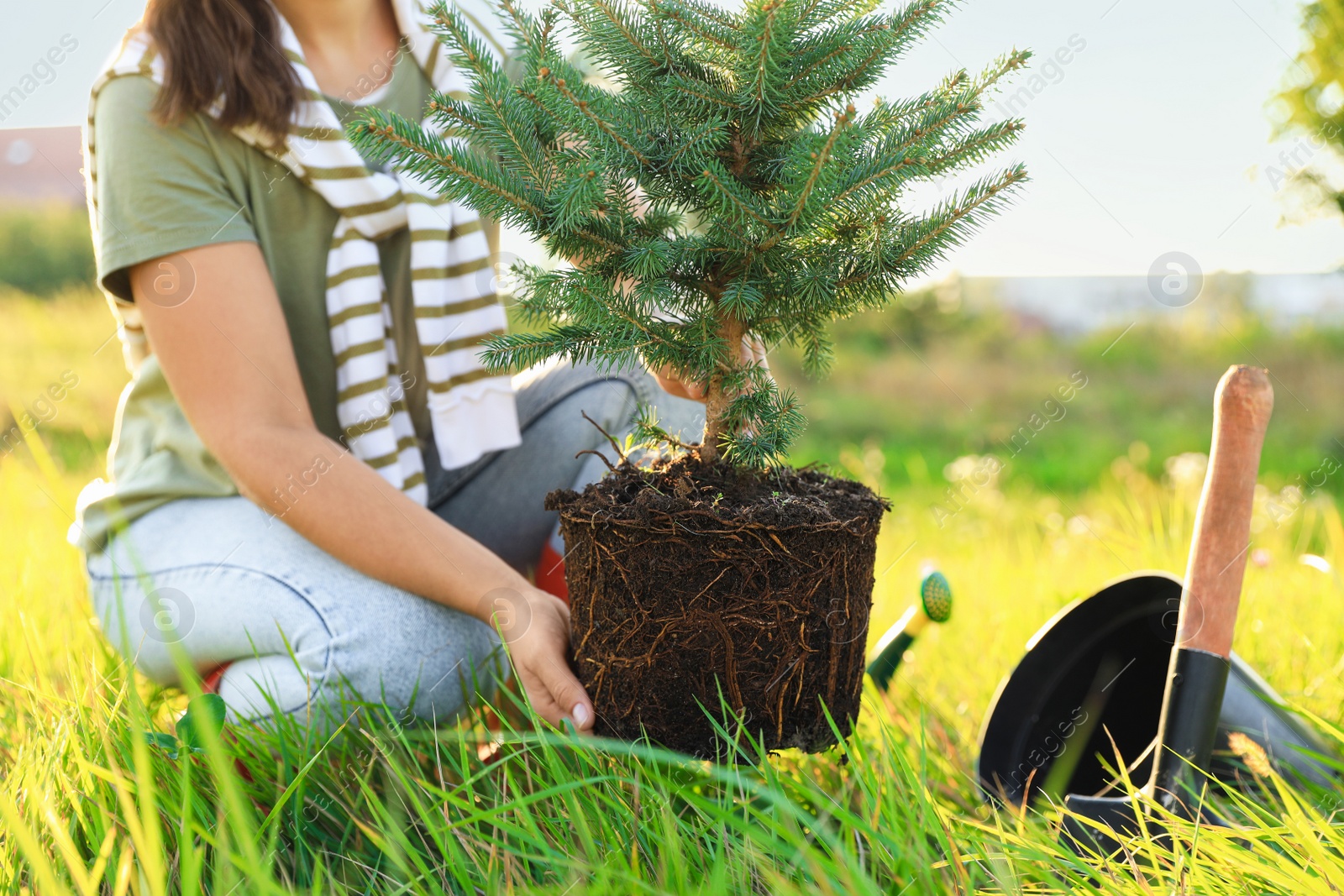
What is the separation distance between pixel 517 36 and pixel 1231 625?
1109mm

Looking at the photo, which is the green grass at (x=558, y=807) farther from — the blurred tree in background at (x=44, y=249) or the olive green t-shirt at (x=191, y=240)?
the blurred tree in background at (x=44, y=249)

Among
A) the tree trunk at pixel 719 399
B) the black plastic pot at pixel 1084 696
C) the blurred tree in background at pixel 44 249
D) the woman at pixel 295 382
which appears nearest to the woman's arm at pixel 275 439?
the woman at pixel 295 382

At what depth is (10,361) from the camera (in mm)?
5012

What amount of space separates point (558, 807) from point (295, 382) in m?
0.76

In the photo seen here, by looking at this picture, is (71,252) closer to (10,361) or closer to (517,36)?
(10,361)

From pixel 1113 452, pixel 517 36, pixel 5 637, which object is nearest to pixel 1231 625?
pixel 517 36

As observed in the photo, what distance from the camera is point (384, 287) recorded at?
1.69 metres

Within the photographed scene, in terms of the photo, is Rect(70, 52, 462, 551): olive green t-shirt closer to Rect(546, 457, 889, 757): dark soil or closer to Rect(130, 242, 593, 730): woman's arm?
Rect(130, 242, 593, 730): woman's arm

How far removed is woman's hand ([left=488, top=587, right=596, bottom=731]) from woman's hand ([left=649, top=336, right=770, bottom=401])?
348 mm

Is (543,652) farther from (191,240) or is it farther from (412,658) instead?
(191,240)

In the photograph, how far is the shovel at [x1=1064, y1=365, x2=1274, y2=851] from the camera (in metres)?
1.05

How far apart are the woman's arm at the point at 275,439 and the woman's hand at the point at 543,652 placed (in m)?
→ 0.04

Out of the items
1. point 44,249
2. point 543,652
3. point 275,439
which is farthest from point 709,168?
point 44,249

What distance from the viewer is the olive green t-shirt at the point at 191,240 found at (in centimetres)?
139
